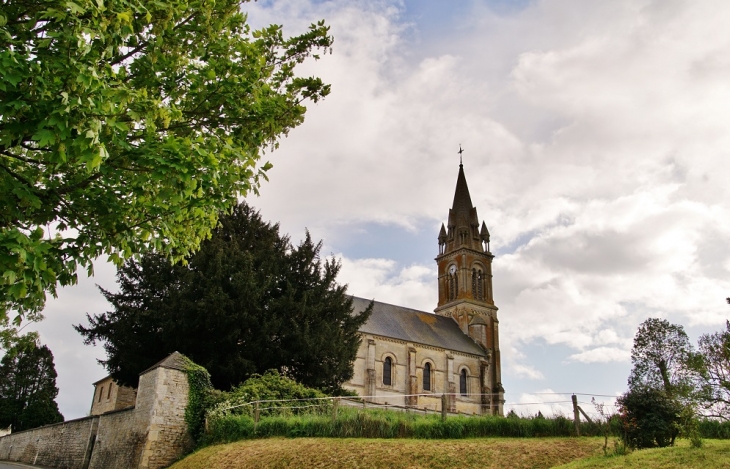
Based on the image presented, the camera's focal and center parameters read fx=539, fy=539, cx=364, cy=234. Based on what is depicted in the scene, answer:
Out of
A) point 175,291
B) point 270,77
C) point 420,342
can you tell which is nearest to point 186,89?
point 270,77

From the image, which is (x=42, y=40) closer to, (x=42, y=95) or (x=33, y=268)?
(x=42, y=95)

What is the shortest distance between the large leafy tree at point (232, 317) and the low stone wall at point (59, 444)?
2384mm

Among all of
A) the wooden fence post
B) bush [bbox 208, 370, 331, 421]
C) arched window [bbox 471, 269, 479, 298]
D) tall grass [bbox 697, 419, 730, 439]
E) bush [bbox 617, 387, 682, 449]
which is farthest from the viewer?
arched window [bbox 471, 269, 479, 298]

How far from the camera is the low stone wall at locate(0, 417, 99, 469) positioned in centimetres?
2081

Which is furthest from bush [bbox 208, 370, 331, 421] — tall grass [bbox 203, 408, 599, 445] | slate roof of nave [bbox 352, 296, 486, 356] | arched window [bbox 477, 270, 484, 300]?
arched window [bbox 477, 270, 484, 300]

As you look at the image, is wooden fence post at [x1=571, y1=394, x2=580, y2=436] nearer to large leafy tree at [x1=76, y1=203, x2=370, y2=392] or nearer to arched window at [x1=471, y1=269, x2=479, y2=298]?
large leafy tree at [x1=76, y1=203, x2=370, y2=392]

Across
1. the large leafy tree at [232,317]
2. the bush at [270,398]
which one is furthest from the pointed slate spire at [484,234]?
the bush at [270,398]

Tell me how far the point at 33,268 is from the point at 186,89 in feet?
10.9

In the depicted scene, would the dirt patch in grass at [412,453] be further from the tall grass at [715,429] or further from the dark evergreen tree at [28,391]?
the dark evergreen tree at [28,391]

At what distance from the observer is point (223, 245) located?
22281 millimetres

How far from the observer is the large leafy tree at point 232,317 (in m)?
20.3

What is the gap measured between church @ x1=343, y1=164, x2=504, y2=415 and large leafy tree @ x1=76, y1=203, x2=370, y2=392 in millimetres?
10083

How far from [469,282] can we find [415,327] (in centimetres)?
990

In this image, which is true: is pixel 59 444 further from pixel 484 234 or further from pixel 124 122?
pixel 484 234
